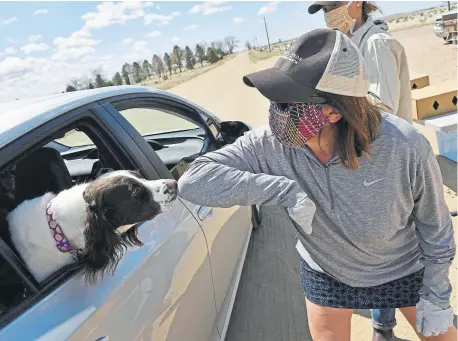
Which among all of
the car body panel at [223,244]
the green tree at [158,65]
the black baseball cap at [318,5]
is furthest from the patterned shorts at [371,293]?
the green tree at [158,65]

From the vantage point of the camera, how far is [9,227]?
6.37ft

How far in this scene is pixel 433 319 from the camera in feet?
6.01

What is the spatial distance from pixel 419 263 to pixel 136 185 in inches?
54.0

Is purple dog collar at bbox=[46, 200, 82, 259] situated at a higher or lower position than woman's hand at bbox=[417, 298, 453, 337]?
higher

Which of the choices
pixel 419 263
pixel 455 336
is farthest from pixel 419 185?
pixel 455 336

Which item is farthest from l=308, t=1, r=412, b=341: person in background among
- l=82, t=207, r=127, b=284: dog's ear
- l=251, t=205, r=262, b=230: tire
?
l=82, t=207, r=127, b=284: dog's ear

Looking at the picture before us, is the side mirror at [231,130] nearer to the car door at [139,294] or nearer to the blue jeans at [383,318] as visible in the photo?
the car door at [139,294]

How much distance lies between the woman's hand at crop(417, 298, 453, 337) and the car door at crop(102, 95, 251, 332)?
117cm

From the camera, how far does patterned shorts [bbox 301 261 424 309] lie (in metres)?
2.00

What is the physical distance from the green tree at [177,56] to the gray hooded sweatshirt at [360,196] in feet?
270

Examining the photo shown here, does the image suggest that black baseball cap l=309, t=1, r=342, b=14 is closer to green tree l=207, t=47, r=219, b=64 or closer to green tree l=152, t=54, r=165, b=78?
green tree l=152, t=54, r=165, b=78

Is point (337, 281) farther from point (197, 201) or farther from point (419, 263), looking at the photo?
point (197, 201)

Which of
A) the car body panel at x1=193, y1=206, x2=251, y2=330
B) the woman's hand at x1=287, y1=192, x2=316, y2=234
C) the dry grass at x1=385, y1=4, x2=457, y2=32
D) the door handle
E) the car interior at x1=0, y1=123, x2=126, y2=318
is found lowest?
the dry grass at x1=385, y1=4, x2=457, y2=32

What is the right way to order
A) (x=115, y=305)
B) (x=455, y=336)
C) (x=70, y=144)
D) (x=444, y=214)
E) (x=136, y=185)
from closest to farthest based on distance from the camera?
(x=115, y=305) < (x=444, y=214) < (x=455, y=336) < (x=136, y=185) < (x=70, y=144)
